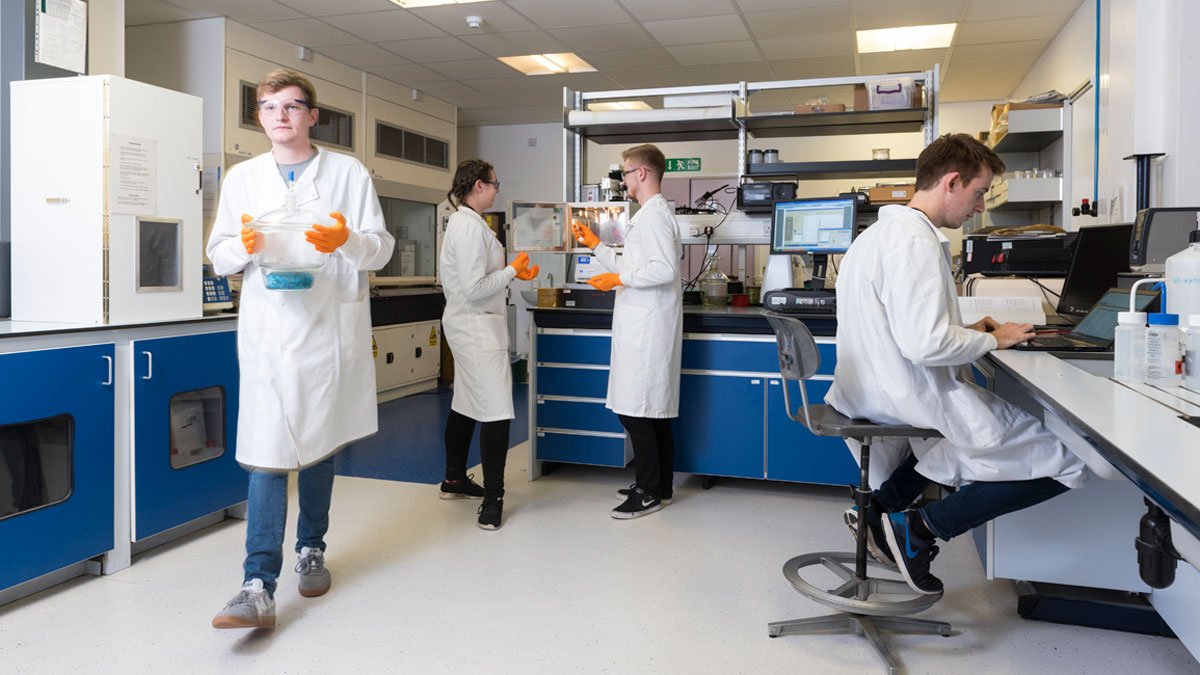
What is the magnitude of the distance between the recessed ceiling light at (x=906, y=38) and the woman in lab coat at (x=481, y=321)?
3340mm

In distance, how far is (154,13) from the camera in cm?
502

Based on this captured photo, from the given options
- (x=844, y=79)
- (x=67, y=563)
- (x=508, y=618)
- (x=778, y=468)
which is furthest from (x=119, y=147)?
(x=844, y=79)

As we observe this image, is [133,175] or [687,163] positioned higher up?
[687,163]

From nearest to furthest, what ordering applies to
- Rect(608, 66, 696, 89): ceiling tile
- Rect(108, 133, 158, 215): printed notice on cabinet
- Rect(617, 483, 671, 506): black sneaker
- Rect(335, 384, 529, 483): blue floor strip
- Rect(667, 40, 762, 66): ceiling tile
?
Rect(108, 133, 158, 215): printed notice on cabinet < Rect(617, 483, 671, 506): black sneaker < Rect(335, 384, 529, 483): blue floor strip < Rect(667, 40, 762, 66): ceiling tile < Rect(608, 66, 696, 89): ceiling tile

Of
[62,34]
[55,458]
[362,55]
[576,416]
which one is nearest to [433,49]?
[362,55]

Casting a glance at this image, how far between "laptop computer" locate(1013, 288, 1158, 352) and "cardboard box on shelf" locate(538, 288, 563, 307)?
208 cm

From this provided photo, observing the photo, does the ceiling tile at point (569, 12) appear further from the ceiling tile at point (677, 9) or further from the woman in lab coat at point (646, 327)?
the woman in lab coat at point (646, 327)

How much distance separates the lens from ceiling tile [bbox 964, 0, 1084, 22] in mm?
4895

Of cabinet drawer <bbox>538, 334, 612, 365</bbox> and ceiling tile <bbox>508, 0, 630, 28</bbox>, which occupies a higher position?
ceiling tile <bbox>508, 0, 630, 28</bbox>

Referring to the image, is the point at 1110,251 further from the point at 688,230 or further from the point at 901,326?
the point at 688,230

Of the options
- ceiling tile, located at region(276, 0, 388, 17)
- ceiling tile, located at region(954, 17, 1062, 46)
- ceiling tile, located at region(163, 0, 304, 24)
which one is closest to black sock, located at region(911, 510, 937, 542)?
ceiling tile, located at region(276, 0, 388, 17)

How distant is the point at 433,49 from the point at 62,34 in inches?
118

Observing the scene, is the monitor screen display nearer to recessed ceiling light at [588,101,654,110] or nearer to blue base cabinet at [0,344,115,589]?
blue base cabinet at [0,344,115,589]

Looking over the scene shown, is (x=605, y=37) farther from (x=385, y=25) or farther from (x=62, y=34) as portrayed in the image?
(x=62, y=34)
